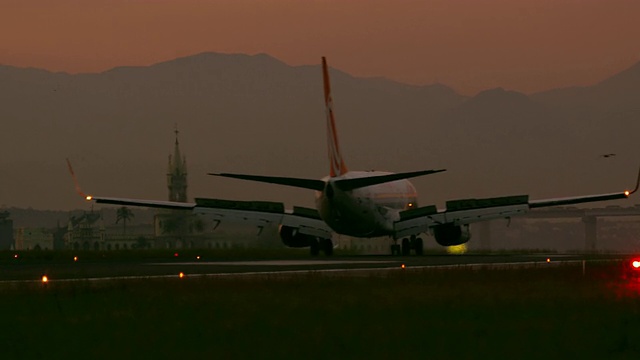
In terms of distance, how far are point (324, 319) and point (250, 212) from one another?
5456 centimetres

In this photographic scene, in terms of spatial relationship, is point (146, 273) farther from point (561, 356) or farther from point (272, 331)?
point (561, 356)

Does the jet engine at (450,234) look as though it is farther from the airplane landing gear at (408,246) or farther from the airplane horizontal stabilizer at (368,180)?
the airplane horizontal stabilizer at (368,180)

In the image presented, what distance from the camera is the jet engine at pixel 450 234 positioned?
82.4 metres

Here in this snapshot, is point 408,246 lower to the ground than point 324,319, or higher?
higher

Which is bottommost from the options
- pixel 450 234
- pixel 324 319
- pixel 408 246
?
pixel 324 319

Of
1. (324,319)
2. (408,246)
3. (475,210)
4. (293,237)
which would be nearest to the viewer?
(324,319)

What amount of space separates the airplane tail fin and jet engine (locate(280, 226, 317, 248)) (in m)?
4.62

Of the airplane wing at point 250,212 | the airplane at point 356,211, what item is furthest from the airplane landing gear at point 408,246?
the airplane wing at point 250,212

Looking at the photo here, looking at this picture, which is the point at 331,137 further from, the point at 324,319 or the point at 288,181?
the point at 324,319

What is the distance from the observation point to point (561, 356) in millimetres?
20016

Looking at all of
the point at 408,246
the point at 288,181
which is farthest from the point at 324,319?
the point at 408,246

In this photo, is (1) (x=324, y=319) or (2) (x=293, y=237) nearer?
(1) (x=324, y=319)

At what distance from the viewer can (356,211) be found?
81.4 m

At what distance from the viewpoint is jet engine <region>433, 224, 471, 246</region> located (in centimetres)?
8244
